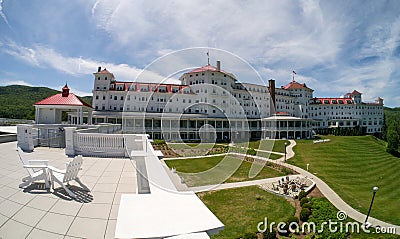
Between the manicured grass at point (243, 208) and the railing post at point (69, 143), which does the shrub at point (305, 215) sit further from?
the railing post at point (69, 143)

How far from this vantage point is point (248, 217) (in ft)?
30.9

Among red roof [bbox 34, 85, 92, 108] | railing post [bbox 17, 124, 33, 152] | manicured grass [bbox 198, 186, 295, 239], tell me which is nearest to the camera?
manicured grass [bbox 198, 186, 295, 239]

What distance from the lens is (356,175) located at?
78.1 ft

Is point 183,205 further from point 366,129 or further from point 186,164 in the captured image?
point 366,129

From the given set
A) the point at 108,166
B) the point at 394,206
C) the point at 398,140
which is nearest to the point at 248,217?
the point at 108,166

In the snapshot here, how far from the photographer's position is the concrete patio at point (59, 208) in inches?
143

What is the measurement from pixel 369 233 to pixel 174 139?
11009 millimetres

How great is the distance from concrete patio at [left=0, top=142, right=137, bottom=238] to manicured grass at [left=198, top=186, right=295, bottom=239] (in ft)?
14.4

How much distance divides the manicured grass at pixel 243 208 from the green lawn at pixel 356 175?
618 cm

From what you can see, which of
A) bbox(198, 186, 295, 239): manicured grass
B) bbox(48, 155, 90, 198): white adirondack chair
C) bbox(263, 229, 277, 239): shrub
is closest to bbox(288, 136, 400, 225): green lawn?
bbox(198, 186, 295, 239): manicured grass

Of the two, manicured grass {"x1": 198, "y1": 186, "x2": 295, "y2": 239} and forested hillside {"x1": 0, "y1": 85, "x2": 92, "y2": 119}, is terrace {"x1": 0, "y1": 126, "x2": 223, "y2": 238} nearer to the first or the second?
manicured grass {"x1": 198, "y1": 186, "x2": 295, "y2": 239}

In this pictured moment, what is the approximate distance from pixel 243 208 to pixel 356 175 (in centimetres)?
2120

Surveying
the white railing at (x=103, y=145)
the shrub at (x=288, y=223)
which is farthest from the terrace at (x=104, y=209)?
the shrub at (x=288, y=223)

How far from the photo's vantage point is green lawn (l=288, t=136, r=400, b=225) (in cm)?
1466
